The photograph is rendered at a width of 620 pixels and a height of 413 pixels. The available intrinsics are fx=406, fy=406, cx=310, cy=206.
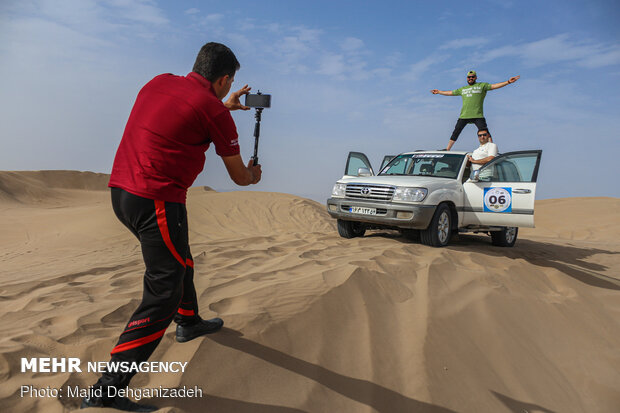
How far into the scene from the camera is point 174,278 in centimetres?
241

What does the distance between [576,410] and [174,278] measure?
3277 millimetres

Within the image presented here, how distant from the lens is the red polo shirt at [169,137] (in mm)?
2338

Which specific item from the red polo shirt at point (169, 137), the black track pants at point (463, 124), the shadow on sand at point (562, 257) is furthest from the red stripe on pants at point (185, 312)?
the black track pants at point (463, 124)

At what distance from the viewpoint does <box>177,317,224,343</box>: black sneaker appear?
3.01 metres

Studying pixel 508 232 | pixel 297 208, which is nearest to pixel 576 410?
pixel 508 232

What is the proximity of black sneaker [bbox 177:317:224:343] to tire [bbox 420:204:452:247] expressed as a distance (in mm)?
4472

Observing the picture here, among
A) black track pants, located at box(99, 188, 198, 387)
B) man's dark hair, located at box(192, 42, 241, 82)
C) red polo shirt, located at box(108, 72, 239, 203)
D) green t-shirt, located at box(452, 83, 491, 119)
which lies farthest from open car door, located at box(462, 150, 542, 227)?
black track pants, located at box(99, 188, 198, 387)

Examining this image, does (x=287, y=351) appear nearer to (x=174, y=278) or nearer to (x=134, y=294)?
(x=174, y=278)

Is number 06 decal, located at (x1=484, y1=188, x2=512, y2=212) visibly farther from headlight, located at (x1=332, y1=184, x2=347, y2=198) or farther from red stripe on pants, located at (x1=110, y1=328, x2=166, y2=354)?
red stripe on pants, located at (x1=110, y1=328, x2=166, y2=354)

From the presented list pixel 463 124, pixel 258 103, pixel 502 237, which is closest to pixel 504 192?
pixel 502 237

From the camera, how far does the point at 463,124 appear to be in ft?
31.2

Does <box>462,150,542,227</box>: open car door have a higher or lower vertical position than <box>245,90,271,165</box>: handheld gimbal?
lower

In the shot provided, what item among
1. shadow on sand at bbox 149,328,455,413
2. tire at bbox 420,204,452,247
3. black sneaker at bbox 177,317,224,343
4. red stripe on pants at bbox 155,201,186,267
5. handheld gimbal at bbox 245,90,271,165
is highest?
handheld gimbal at bbox 245,90,271,165

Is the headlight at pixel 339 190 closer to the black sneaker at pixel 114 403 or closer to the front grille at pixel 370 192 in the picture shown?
the front grille at pixel 370 192
